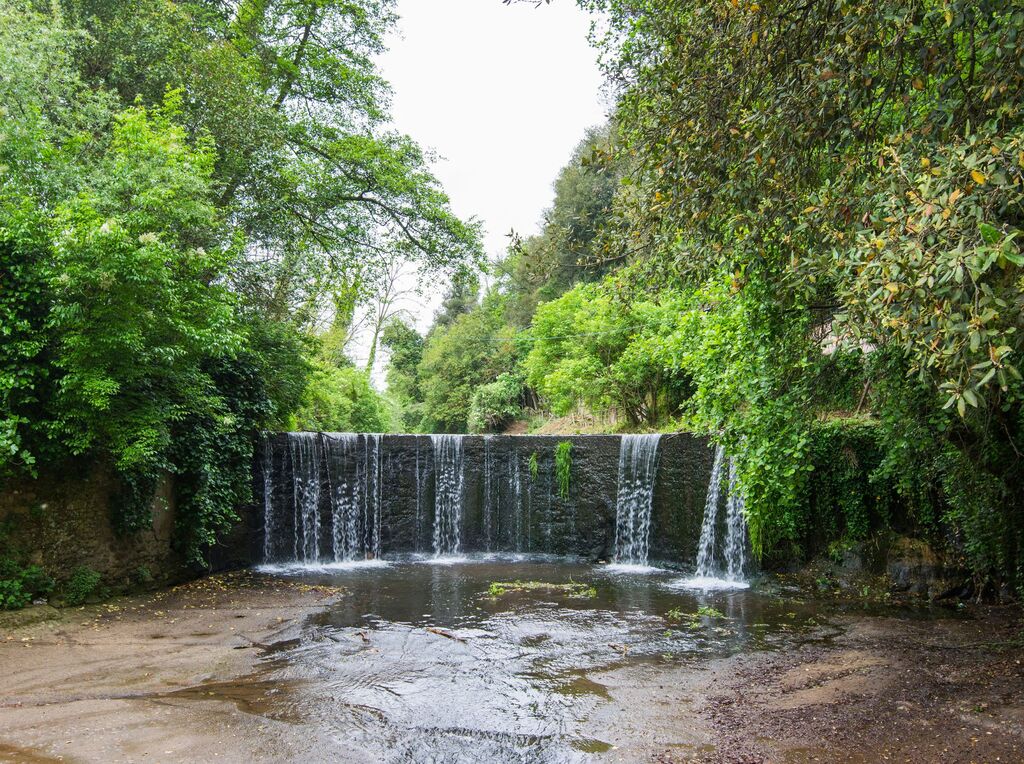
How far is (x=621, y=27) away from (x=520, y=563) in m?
9.14

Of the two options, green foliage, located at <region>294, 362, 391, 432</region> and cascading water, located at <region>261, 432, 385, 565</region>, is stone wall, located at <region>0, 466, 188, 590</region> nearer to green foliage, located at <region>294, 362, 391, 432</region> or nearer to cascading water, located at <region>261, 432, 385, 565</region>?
cascading water, located at <region>261, 432, 385, 565</region>

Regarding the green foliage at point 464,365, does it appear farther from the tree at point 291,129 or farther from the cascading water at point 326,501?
the cascading water at point 326,501

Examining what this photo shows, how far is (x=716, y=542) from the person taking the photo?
1154 cm

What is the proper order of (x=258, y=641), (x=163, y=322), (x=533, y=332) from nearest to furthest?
(x=258, y=641) < (x=163, y=322) < (x=533, y=332)

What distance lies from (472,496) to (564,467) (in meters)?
2.06

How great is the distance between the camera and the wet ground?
4.38 metres

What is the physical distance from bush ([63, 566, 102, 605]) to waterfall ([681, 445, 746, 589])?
8125 mm

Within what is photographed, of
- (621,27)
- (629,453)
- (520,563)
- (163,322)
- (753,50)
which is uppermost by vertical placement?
(621,27)

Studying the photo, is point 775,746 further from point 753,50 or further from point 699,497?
point 699,497

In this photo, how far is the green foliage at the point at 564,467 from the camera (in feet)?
45.8

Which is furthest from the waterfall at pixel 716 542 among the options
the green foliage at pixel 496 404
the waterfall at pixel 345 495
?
the green foliage at pixel 496 404

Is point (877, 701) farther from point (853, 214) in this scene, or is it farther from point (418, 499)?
point (418, 499)

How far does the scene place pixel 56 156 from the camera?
8281 mm

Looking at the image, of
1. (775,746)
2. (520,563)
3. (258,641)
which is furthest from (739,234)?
(520,563)
